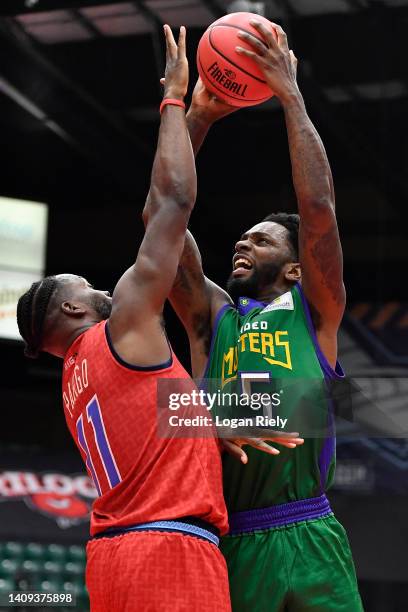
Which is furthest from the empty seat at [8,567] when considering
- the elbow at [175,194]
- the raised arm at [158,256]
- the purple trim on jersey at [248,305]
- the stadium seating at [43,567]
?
the elbow at [175,194]

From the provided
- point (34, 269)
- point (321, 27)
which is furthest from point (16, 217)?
point (321, 27)

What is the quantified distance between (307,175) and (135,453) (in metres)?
1.38

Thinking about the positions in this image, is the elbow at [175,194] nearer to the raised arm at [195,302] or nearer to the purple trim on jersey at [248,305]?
the raised arm at [195,302]

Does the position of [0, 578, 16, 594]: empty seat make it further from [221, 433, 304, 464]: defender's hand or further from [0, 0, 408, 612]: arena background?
[221, 433, 304, 464]: defender's hand

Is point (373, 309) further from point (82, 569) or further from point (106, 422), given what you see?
point (106, 422)

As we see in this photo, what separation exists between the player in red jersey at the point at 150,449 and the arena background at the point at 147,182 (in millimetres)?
9007

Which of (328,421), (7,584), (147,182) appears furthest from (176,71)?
(147,182)

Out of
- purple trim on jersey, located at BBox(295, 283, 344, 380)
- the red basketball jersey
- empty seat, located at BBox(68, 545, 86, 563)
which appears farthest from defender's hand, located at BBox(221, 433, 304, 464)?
empty seat, located at BBox(68, 545, 86, 563)

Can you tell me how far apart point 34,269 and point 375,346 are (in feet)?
18.7

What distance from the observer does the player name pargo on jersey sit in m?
13.5

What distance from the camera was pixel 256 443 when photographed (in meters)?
4.02

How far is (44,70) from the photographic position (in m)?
14.3

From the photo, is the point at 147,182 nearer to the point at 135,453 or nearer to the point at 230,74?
the point at 230,74

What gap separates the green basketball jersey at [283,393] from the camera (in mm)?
4254
